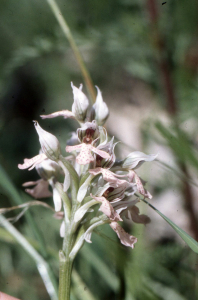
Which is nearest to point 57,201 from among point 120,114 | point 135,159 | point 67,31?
point 135,159

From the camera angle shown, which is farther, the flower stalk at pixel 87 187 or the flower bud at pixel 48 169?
the flower bud at pixel 48 169

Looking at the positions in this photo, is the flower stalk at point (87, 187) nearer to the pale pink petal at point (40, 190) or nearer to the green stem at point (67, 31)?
the pale pink petal at point (40, 190)

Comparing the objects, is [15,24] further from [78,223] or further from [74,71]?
[78,223]

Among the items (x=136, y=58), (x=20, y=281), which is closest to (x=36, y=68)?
(x=136, y=58)

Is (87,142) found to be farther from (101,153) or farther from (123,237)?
(123,237)

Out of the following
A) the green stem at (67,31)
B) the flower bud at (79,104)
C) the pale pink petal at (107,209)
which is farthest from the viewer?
the green stem at (67,31)

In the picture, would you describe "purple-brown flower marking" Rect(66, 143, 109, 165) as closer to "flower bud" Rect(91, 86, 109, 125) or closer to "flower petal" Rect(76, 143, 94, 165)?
"flower petal" Rect(76, 143, 94, 165)

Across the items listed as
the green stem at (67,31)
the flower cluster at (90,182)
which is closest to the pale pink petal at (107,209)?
the flower cluster at (90,182)
